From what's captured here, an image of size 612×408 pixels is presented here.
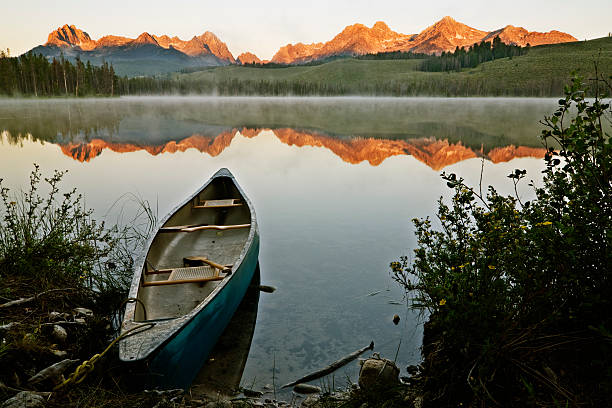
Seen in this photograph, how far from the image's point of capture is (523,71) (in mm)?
153625

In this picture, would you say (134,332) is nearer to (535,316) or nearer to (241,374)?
(241,374)

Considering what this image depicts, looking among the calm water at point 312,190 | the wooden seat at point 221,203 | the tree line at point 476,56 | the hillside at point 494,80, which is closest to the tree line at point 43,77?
the hillside at point 494,80

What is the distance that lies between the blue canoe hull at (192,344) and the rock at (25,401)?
3.05 feet

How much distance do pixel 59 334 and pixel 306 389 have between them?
3.18m

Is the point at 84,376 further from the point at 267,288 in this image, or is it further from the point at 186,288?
the point at 267,288

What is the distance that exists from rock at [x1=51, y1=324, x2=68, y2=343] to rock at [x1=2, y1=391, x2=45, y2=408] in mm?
1463

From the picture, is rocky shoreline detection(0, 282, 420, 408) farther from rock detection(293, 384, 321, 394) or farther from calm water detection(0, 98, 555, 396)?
calm water detection(0, 98, 555, 396)

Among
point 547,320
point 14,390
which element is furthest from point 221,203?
point 547,320

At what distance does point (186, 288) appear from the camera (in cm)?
659

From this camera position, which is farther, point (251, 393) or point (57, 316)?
point (57, 316)

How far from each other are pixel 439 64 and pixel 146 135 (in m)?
188

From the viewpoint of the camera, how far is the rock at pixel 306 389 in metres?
5.05

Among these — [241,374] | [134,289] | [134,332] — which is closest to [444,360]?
[241,374]

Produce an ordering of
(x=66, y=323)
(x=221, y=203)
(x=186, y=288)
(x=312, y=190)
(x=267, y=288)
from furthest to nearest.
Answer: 1. (x=312, y=190)
2. (x=221, y=203)
3. (x=267, y=288)
4. (x=186, y=288)
5. (x=66, y=323)
